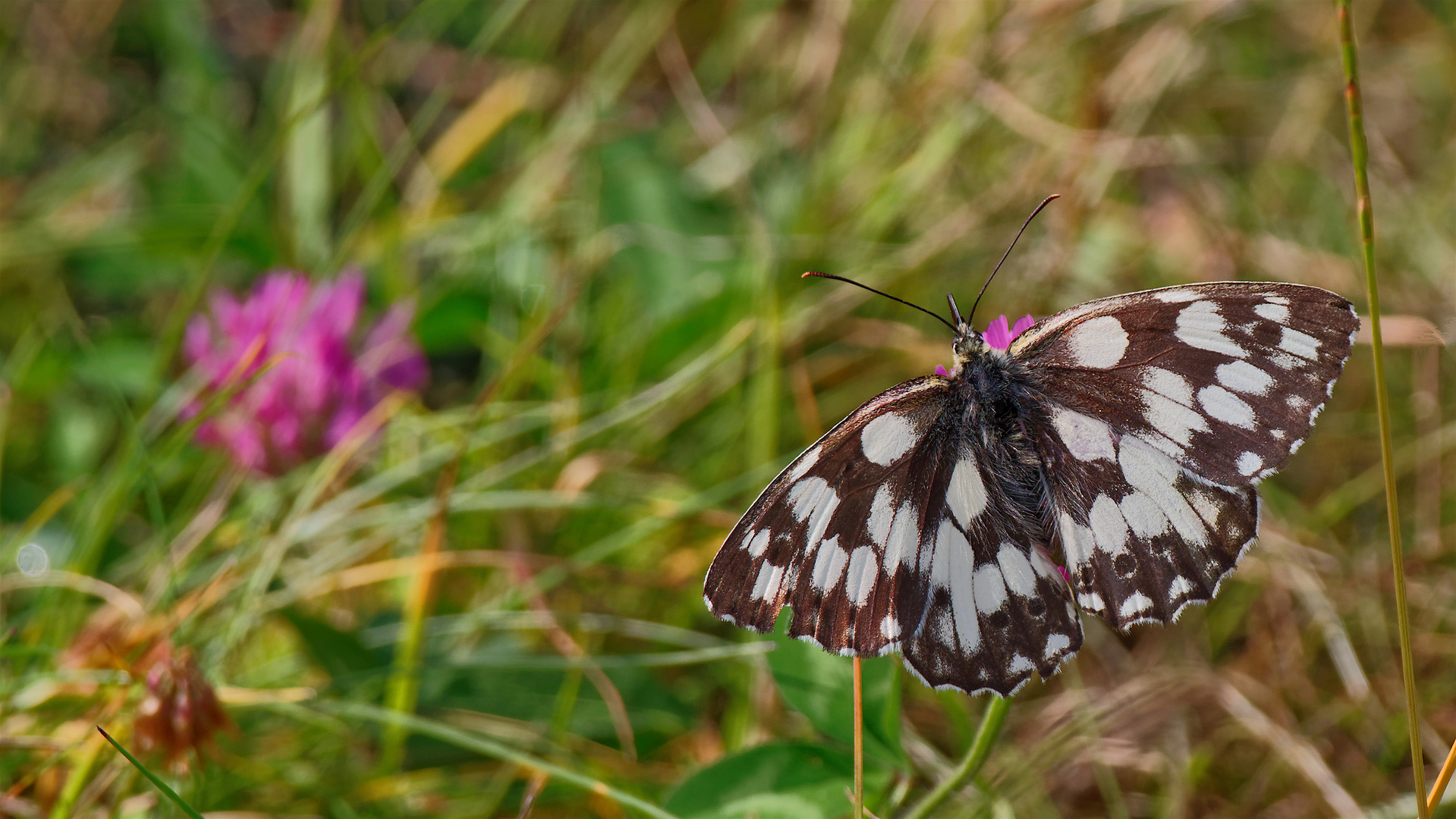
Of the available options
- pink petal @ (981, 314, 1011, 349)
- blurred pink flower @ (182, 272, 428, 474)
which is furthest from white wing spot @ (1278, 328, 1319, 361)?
blurred pink flower @ (182, 272, 428, 474)

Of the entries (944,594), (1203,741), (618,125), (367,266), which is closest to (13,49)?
(367,266)

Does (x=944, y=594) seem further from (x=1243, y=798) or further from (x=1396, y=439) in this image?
(x=1396, y=439)

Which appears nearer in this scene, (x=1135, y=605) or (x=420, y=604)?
(x=1135, y=605)

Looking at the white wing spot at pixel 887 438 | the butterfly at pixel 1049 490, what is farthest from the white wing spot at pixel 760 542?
the white wing spot at pixel 887 438

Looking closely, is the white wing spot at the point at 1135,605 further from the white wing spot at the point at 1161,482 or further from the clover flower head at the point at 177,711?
the clover flower head at the point at 177,711

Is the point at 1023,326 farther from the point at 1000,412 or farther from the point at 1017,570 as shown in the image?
the point at 1017,570

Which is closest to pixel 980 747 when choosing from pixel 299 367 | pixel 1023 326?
pixel 1023 326
